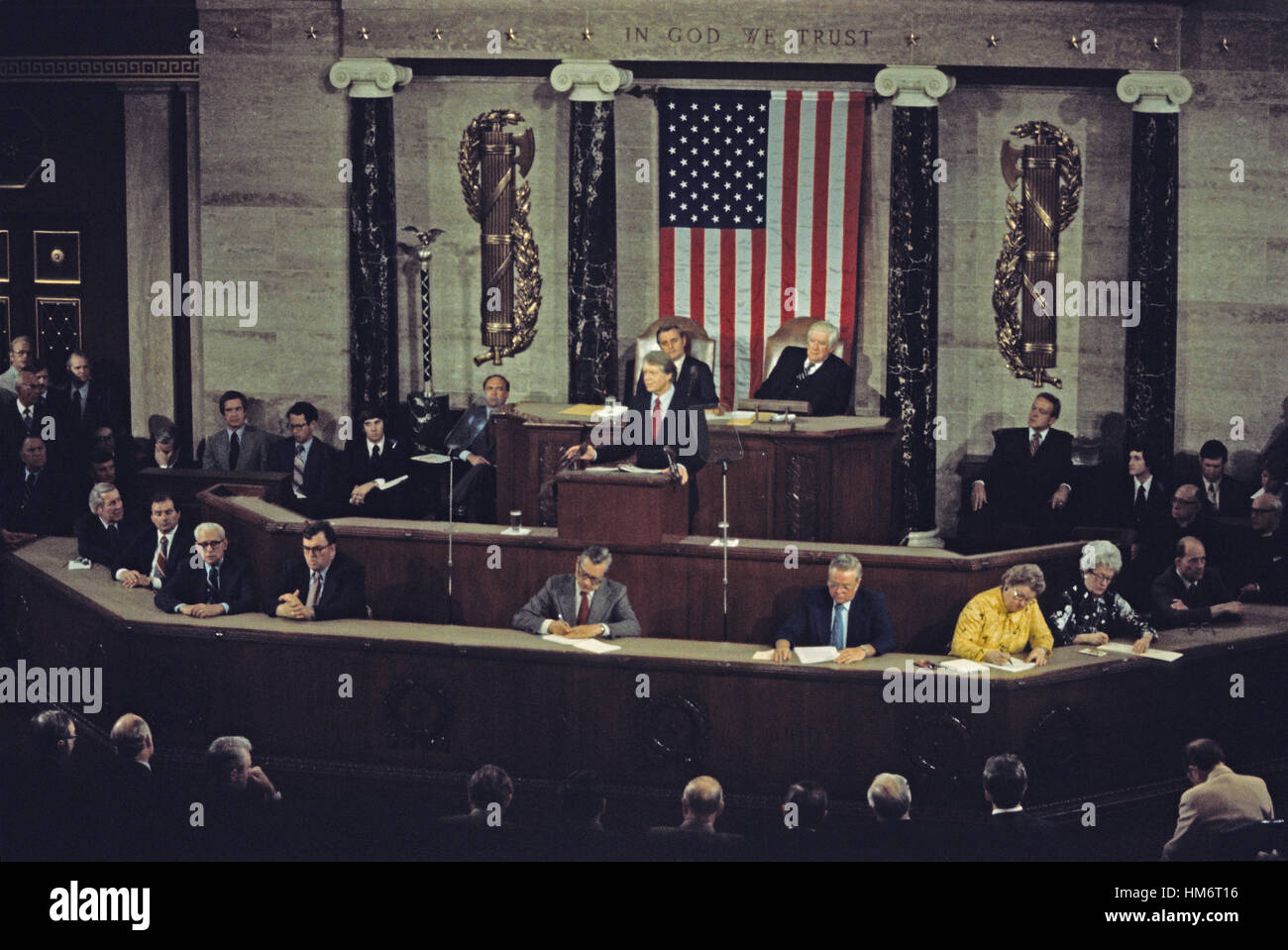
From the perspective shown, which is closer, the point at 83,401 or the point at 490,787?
the point at 490,787

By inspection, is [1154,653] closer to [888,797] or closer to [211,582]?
[888,797]

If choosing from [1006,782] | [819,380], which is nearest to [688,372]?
[819,380]

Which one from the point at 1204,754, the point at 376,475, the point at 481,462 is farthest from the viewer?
the point at 376,475

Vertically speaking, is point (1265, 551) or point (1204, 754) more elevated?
point (1265, 551)

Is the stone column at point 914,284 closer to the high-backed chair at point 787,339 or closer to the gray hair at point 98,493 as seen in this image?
the high-backed chair at point 787,339

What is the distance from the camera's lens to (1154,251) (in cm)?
1368

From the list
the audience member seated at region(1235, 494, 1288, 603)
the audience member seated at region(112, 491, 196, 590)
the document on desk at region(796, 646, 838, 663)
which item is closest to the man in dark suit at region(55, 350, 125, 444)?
the audience member seated at region(112, 491, 196, 590)

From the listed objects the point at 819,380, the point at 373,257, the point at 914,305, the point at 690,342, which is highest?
the point at 373,257

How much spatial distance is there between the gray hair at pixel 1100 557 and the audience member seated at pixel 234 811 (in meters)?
4.58

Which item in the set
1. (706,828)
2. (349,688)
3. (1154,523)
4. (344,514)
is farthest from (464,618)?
(1154,523)

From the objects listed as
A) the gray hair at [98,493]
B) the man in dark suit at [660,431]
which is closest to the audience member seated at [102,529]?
the gray hair at [98,493]

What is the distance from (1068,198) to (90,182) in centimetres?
824

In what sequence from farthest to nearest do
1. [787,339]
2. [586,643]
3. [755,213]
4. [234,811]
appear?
[755,213] → [787,339] → [586,643] → [234,811]

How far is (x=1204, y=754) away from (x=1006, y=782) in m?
1.06
